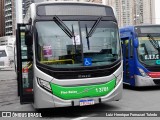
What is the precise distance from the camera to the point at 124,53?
1362cm

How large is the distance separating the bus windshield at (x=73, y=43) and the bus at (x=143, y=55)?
382 cm

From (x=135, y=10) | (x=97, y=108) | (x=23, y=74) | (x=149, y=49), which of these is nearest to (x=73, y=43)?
(x=23, y=74)

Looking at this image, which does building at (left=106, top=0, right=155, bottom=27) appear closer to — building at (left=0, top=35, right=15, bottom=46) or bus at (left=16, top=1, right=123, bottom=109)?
bus at (left=16, top=1, right=123, bottom=109)

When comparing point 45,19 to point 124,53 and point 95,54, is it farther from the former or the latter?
point 124,53

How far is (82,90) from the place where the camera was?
311 inches

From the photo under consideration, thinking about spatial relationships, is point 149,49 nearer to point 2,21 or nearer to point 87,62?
point 87,62

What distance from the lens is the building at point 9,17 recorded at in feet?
403

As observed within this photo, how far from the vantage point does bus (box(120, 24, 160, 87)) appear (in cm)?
1227

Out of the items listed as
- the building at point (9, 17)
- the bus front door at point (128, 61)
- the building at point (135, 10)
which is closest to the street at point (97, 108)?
the bus front door at point (128, 61)

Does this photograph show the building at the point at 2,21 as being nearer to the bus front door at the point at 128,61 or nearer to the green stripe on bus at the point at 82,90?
the bus front door at the point at 128,61

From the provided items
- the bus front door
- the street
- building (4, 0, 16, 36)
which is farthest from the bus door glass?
building (4, 0, 16, 36)

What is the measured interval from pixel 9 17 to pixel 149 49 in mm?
120960

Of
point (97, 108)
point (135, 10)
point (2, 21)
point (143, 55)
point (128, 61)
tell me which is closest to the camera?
point (97, 108)

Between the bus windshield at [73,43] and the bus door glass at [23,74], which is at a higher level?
the bus windshield at [73,43]
